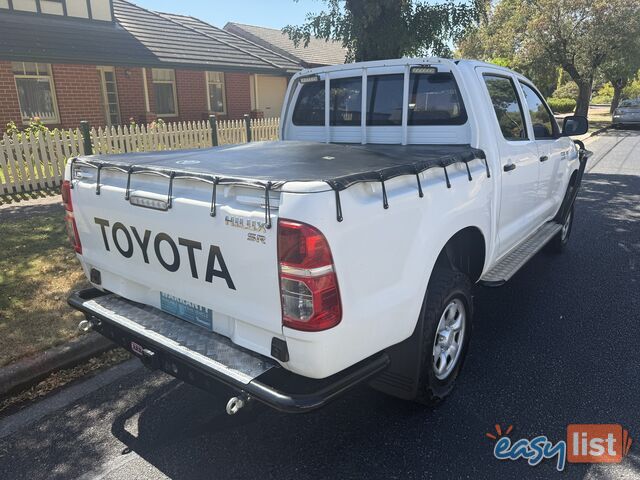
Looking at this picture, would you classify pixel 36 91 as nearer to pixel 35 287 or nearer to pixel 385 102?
pixel 35 287

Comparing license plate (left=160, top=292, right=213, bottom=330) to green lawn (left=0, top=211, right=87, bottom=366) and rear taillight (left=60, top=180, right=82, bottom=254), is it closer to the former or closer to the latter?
rear taillight (left=60, top=180, right=82, bottom=254)

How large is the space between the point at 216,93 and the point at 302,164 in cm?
1790

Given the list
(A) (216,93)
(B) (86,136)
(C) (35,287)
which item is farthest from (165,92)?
(C) (35,287)

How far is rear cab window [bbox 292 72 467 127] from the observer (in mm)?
3768

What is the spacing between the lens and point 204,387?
2463mm

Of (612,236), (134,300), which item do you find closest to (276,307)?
(134,300)

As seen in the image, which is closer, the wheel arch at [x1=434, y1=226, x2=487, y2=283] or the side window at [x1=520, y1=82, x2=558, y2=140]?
the wheel arch at [x1=434, y1=226, x2=487, y2=283]

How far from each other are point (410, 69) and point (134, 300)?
8.66ft

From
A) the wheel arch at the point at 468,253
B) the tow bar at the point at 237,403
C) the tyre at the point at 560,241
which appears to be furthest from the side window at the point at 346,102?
the tyre at the point at 560,241

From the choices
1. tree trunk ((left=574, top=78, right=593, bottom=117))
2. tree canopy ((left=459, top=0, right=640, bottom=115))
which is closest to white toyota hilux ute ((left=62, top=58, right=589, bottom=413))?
tree canopy ((left=459, top=0, right=640, bottom=115))

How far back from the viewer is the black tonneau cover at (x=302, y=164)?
2.29 meters

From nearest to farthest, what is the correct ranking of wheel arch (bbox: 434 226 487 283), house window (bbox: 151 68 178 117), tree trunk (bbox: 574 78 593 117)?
wheel arch (bbox: 434 226 487 283), house window (bbox: 151 68 178 117), tree trunk (bbox: 574 78 593 117)

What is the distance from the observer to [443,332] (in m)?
3.11

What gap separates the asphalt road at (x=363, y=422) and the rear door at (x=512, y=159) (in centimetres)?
90
